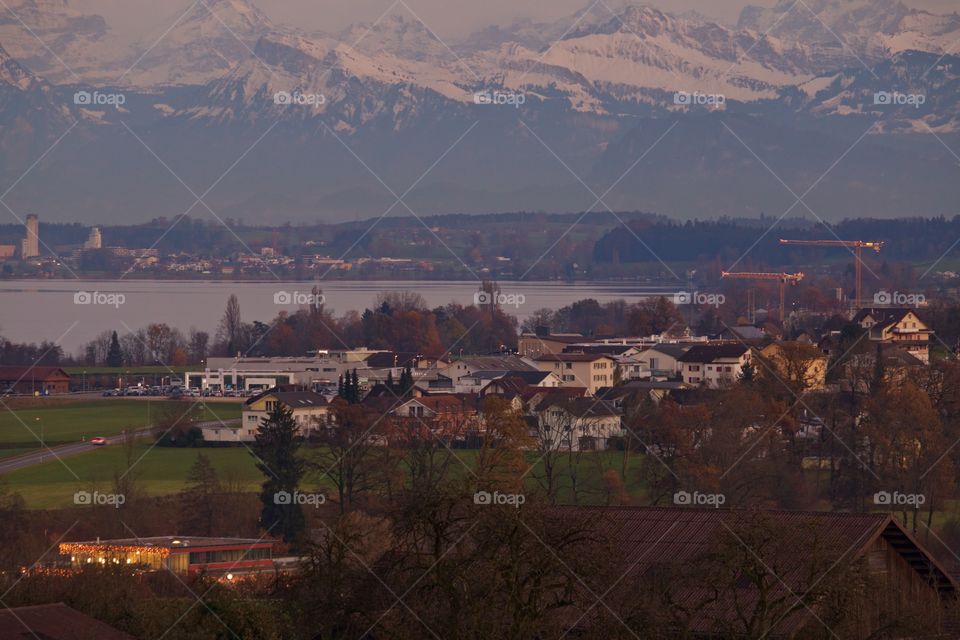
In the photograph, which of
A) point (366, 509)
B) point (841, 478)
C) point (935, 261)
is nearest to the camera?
point (366, 509)

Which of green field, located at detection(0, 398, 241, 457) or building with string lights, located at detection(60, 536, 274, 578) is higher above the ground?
green field, located at detection(0, 398, 241, 457)

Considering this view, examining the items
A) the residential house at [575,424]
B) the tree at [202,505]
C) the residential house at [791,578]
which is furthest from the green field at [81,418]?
the residential house at [791,578]

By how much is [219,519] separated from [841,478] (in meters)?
12.3

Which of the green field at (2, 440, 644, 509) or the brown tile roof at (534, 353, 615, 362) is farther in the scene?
the brown tile roof at (534, 353, 615, 362)

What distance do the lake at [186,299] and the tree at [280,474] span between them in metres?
40.7

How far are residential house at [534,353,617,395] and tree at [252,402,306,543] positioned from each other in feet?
88.9

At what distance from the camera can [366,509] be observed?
33.9m

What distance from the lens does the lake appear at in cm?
10831

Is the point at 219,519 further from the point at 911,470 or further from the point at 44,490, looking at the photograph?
the point at 911,470

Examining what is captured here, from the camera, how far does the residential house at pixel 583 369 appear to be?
71.6m

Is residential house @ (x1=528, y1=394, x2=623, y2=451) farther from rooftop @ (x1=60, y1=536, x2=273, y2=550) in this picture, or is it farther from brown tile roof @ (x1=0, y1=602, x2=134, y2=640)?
brown tile roof @ (x1=0, y1=602, x2=134, y2=640)

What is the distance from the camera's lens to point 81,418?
60031 mm

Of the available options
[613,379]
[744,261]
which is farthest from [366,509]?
[744,261]

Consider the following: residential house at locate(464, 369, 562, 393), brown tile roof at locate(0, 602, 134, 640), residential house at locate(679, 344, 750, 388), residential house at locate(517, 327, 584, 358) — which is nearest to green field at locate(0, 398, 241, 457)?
residential house at locate(464, 369, 562, 393)
